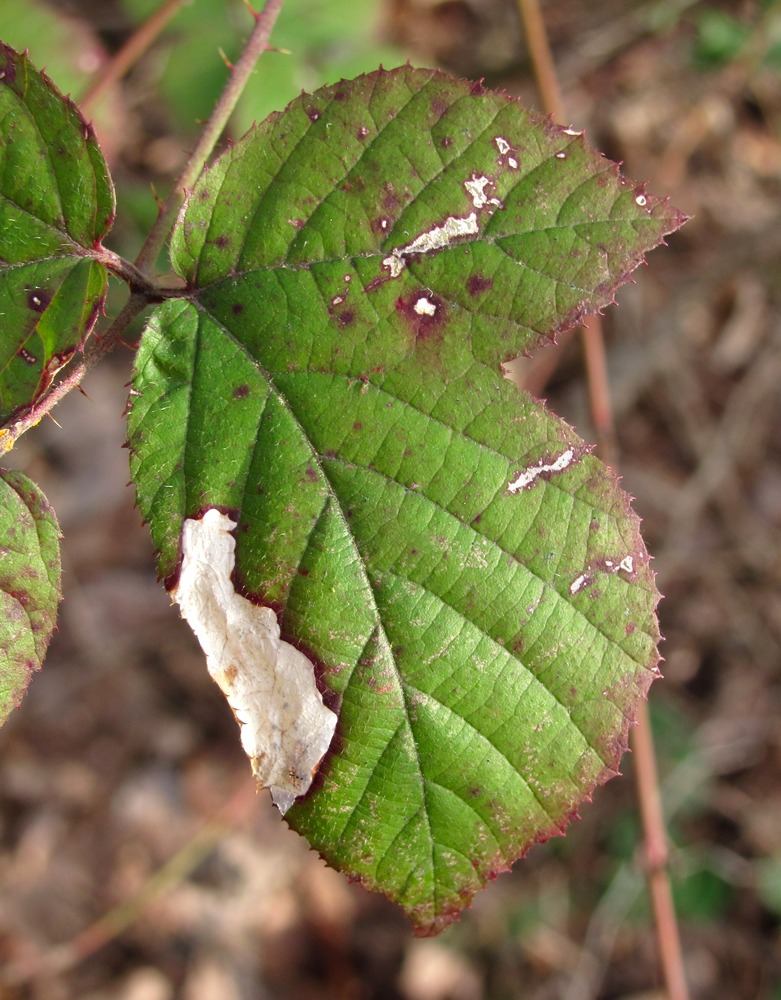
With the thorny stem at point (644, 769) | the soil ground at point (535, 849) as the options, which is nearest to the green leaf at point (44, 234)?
the thorny stem at point (644, 769)

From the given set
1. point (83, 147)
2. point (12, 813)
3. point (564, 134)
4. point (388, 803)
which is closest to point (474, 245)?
point (564, 134)

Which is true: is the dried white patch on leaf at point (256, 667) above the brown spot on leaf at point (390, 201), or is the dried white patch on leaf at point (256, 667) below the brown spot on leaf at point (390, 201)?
below

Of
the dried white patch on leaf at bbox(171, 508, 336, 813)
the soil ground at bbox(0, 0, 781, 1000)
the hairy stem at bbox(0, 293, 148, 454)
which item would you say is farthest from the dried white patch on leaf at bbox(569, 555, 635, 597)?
the soil ground at bbox(0, 0, 781, 1000)

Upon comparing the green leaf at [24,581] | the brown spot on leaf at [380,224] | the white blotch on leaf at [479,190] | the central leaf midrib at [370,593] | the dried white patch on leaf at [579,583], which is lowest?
the green leaf at [24,581]

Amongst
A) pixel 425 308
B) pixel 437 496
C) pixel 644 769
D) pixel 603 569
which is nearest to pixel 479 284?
A: pixel 425 308

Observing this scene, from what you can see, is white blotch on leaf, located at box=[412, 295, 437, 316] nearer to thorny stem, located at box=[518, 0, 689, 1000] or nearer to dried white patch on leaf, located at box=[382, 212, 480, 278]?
dried white patch on leaf, located at box=[382, 212, 480, 278]

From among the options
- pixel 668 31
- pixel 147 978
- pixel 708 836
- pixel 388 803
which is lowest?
pixel 147 978

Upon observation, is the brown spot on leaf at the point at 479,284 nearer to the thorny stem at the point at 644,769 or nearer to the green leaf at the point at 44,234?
the green leaf at the point at 44,234

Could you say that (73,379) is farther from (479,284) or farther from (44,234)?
(479,284)

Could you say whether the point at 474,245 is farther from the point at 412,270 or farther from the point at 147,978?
the point at 147,978
